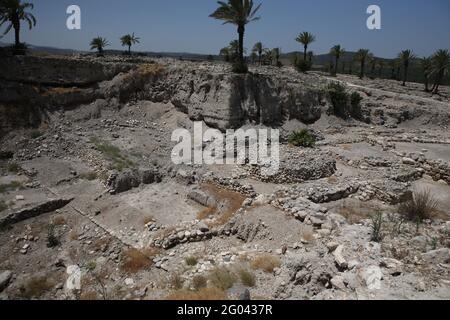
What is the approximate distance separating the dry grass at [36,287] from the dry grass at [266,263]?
5674 millimetres

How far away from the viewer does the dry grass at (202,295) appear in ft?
21.4

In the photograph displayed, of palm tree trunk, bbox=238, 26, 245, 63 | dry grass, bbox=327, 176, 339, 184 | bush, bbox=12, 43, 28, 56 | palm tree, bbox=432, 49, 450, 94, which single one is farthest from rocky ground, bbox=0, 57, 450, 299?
palm tree, bbox=432, 49, 450, 94

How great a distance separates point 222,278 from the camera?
731 cm

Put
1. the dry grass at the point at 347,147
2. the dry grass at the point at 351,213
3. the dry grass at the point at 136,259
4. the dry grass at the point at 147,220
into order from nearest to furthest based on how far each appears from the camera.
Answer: the dry grass at the point at 136,259 → the dry grass at the point at 351,213 → the dry grass at the point at 147,220 → the dry grass at the point at 347,147

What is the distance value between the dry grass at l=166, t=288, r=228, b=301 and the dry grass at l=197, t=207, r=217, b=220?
15.4 feet

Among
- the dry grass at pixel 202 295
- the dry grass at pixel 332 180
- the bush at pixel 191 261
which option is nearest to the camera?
the dry grass at pixel 202 295

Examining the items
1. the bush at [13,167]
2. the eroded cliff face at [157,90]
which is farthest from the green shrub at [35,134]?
the bush at [13,167]

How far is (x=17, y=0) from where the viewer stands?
21.4 metres

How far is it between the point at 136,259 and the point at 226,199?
4.13 meters

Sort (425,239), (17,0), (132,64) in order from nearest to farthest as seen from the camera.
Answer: (425,239) → (17,0) → (132,64)

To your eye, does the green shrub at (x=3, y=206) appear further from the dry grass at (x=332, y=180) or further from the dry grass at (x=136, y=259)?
the dry grass at (x=332, y=180)

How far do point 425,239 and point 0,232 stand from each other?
1315 cm

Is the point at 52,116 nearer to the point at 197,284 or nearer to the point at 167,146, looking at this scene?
the point at 167,146
